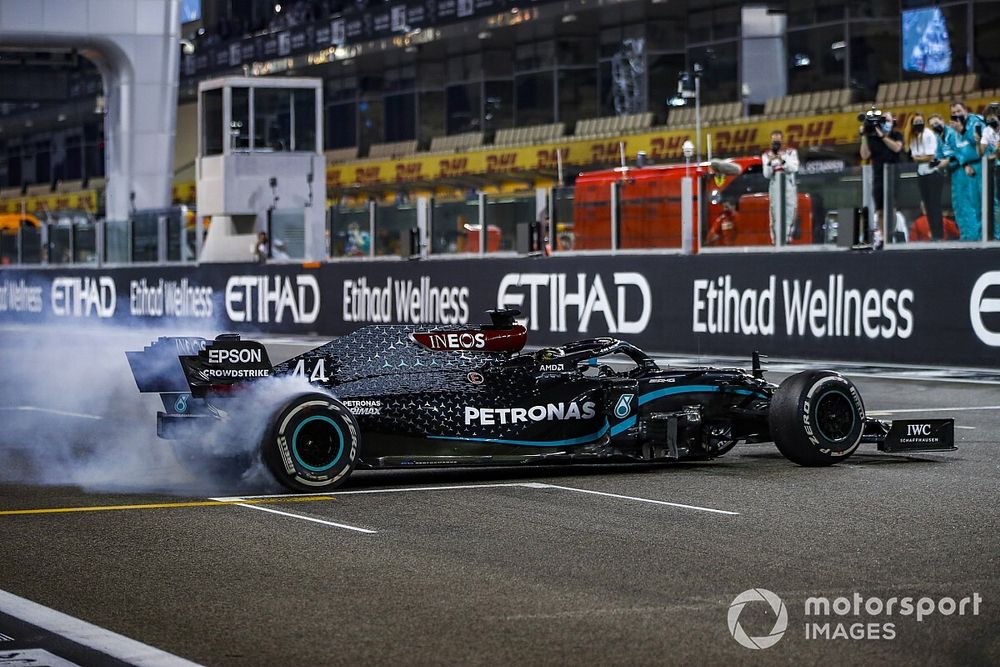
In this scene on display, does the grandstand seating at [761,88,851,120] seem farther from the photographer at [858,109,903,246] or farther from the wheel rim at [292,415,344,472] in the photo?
the wheel rim at [292,415,344,472]

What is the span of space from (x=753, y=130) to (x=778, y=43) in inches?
235

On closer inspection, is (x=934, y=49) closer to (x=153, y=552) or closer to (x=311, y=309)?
(x=311, y=309)

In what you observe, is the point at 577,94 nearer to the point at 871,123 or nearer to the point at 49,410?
the point at 871,123

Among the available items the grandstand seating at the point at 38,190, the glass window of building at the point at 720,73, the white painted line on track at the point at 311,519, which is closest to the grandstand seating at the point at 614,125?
the glass window of building at the point at 720,73

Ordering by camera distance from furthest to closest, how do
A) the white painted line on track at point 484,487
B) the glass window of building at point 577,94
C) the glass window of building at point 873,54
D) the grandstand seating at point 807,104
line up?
the glass window of building at point 577,94 < the glass window of building at point 873,54 < the grandstand seating at point 807,104 < the white painted line on track at point 484,487

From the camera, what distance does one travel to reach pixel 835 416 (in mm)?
10984

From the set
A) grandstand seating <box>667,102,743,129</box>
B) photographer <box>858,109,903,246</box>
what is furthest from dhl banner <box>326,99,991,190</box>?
photographer <box>858,109,903,246</box>

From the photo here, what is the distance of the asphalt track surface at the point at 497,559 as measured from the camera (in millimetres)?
6012

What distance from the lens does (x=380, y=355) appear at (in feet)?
35.7

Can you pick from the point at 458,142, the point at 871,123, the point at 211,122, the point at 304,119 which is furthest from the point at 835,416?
the point at 458,142

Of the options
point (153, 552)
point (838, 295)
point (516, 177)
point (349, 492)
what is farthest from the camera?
point (516, 177)

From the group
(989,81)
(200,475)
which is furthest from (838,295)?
(989,81)

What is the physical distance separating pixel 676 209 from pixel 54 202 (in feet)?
199

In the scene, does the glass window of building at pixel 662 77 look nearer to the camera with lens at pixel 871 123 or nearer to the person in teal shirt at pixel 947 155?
the camera with lens at pixel 871 123
